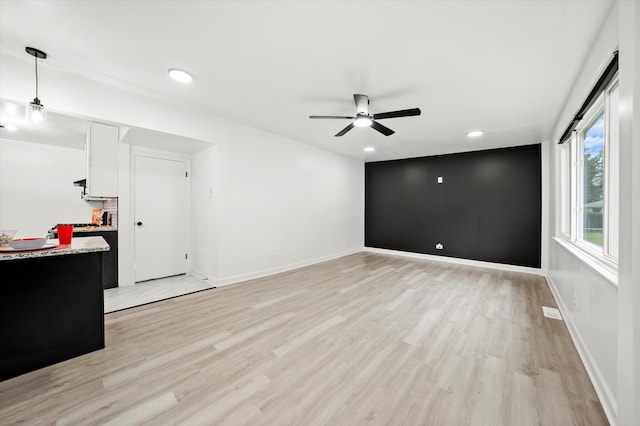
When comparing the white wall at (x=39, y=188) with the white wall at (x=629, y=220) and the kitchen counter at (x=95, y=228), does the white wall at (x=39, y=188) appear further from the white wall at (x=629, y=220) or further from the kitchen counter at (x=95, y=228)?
the white wall at (x=629, y=220)

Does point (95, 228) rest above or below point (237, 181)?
below

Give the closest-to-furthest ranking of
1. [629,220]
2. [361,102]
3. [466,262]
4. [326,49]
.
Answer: [629,220] → [326,49] → [361,102] → [466,262]

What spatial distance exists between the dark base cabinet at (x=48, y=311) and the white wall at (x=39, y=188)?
112 inches

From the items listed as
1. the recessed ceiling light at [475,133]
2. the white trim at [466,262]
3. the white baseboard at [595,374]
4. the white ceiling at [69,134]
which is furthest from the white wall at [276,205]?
the white baseboard at [595,374]

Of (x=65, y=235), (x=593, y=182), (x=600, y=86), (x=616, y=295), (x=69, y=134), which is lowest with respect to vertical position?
(x=616, y=295)

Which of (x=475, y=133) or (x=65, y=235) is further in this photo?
(x=475, y=133)

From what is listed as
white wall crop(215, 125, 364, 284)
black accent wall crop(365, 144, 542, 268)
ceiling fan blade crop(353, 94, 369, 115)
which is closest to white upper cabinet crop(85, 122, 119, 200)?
white wall crop(215, 125, 364, 284)

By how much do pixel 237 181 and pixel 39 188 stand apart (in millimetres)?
3061

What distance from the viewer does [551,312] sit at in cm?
296

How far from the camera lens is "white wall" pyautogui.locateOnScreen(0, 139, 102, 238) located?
143 inches

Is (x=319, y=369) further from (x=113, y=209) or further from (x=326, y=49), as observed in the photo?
(x=113, y=209)

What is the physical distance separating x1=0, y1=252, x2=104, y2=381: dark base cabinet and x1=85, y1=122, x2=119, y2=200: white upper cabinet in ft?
5.62

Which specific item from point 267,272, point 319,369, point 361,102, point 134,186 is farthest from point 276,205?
point 319,369

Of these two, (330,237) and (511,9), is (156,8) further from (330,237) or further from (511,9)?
(330,237)
